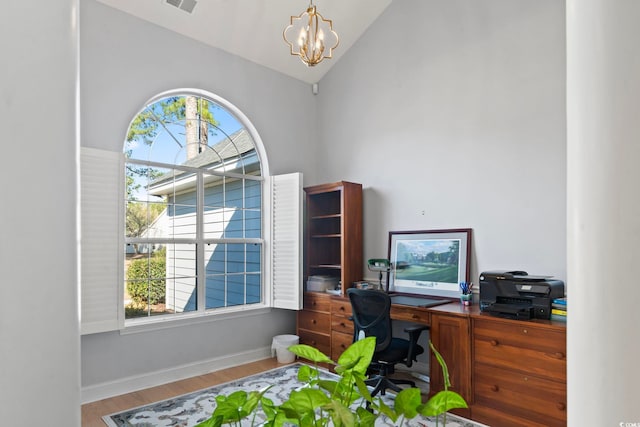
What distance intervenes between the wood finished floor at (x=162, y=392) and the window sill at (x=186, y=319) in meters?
0.52

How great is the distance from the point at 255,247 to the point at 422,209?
6.51 ft

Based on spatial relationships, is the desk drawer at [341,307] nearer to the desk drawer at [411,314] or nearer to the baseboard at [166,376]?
the desk drawer at [411,314]

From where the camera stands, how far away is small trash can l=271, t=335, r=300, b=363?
4.47 meters

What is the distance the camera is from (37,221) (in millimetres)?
357

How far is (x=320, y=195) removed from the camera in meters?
5.06

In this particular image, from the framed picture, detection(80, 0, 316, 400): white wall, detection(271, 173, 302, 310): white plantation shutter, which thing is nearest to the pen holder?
the framed picture

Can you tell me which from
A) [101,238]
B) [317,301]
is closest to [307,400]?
[101,238]

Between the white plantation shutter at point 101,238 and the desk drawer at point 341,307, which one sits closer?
the white plantation shutter at point 101,238

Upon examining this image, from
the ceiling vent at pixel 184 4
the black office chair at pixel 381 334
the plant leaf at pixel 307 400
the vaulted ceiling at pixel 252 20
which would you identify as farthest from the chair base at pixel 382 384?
the ceiling vent at pixel 184 4

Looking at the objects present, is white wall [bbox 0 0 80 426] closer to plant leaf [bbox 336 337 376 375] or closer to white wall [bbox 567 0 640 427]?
plant leaf [bbox 336 337 376 375]

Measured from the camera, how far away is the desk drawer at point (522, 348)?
104 inches

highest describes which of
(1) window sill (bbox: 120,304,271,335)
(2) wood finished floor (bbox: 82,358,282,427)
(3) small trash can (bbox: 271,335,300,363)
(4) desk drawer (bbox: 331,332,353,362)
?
(1) window sill (bbox: 120,304,271,335)

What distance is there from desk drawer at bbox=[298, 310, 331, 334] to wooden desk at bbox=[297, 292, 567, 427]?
1.06 meters

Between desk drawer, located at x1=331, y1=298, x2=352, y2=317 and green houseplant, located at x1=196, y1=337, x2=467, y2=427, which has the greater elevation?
green houseplant, located at x1=196, y1=337, x2=467, y2=427
